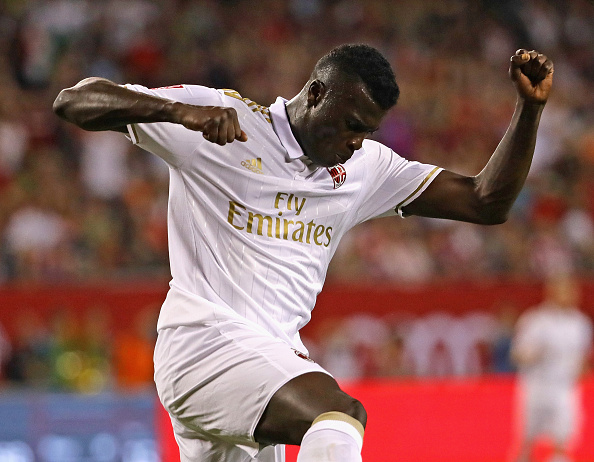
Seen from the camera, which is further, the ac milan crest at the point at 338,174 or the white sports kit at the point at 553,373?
the white sports kit at the point at 553,373

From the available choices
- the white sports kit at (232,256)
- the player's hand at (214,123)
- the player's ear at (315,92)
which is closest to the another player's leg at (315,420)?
the white sports kit at (232,256)

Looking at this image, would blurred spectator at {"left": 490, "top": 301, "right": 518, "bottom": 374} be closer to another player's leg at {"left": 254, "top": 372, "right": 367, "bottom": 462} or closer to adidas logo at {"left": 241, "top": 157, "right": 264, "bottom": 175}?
adidas logo at {"left": 241, "top": 157, "right": 264, "bottom": 175}

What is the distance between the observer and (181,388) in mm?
3311

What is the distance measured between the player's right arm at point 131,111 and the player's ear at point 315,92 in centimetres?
52

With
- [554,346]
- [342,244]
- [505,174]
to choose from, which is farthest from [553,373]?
[505,174]

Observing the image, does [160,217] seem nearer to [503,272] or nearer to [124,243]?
[124,243]

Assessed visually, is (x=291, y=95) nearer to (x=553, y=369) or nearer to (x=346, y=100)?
(x=553, y=369)

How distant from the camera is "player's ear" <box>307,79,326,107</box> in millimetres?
3461

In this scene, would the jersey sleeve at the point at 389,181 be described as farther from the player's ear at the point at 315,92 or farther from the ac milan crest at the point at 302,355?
the ac milan crest at the point at 302,355

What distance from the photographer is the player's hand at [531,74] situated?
3600 mm

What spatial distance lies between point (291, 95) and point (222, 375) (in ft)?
33.3

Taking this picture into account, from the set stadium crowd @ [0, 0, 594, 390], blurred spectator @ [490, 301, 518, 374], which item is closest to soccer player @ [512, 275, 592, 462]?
blurred spectator @ [490, 301, 518, 374]

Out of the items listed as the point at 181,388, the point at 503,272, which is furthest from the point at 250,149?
the point at 503,272

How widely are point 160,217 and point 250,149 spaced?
Result: 786cm
